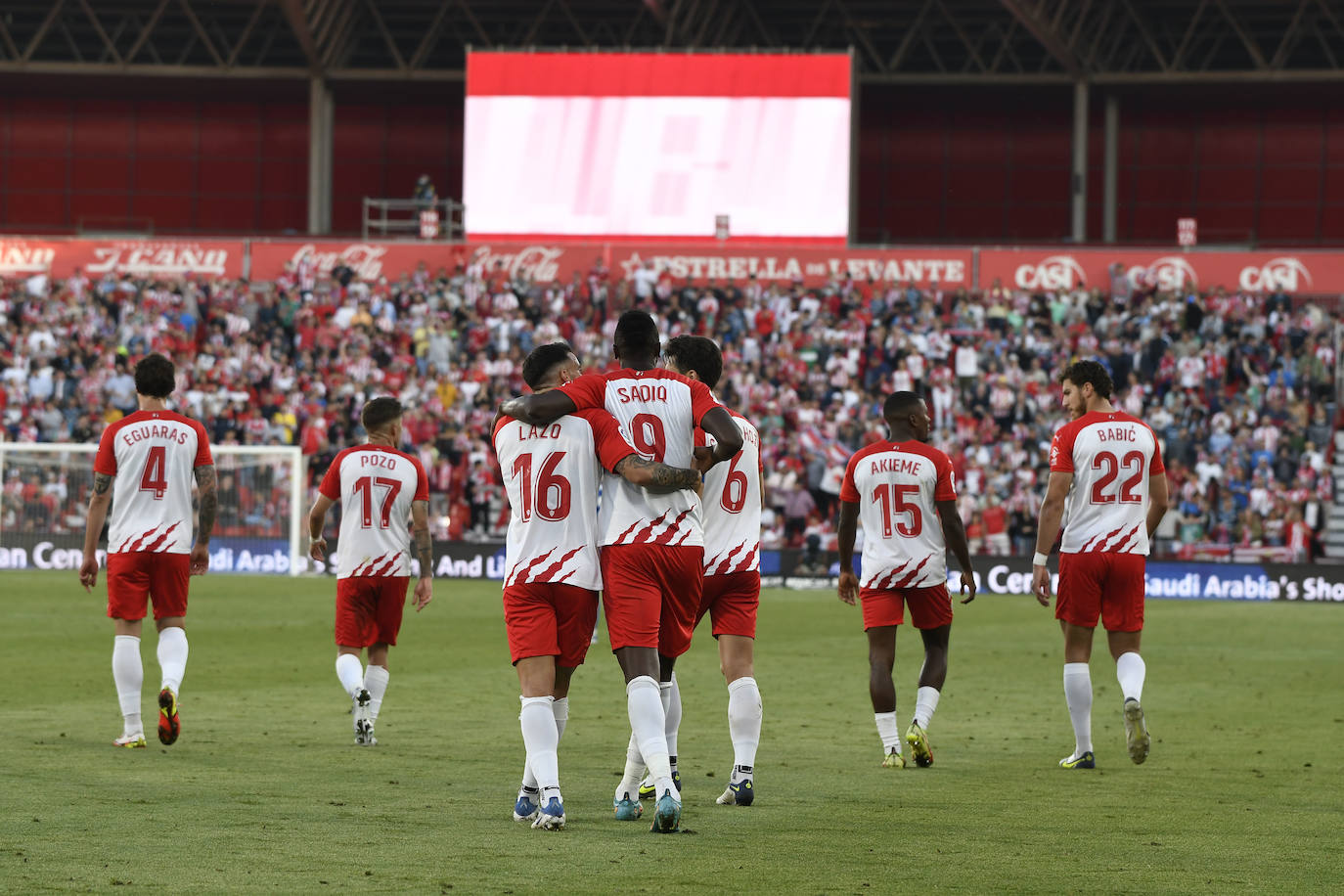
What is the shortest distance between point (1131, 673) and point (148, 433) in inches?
231

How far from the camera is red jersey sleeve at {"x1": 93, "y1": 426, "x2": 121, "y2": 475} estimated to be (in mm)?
10695

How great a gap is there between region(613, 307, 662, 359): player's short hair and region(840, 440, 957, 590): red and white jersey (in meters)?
2.89

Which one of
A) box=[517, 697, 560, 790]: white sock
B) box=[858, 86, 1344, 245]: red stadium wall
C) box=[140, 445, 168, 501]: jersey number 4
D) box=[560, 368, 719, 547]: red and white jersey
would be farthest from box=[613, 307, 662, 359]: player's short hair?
box=[858, 86, 1344, 245]: red stadium wall

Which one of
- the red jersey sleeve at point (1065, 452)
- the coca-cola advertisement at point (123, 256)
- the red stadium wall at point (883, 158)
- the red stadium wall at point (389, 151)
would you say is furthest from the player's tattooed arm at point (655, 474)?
the red stadium wall at point (389, 151)

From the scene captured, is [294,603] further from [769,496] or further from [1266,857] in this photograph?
[1266,857]

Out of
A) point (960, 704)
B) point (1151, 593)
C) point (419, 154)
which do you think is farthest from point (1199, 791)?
point (419, 154)

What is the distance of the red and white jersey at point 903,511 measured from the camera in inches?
413

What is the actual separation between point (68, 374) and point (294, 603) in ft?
44.8

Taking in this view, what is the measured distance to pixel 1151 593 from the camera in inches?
1164

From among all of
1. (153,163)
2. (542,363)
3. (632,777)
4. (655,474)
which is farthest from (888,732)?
(153,163)

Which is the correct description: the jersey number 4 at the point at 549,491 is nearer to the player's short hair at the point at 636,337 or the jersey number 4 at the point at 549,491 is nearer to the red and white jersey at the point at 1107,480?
the player's short hair at the point at 636,337

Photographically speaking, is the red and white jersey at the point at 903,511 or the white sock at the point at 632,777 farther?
the red and white jersey at the point at 903,511

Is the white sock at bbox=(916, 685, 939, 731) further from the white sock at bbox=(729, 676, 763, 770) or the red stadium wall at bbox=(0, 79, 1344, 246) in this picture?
the red stadium wall at bbox=(0, 79, 1344, 246)

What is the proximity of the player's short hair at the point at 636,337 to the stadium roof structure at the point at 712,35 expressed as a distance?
37832mm
